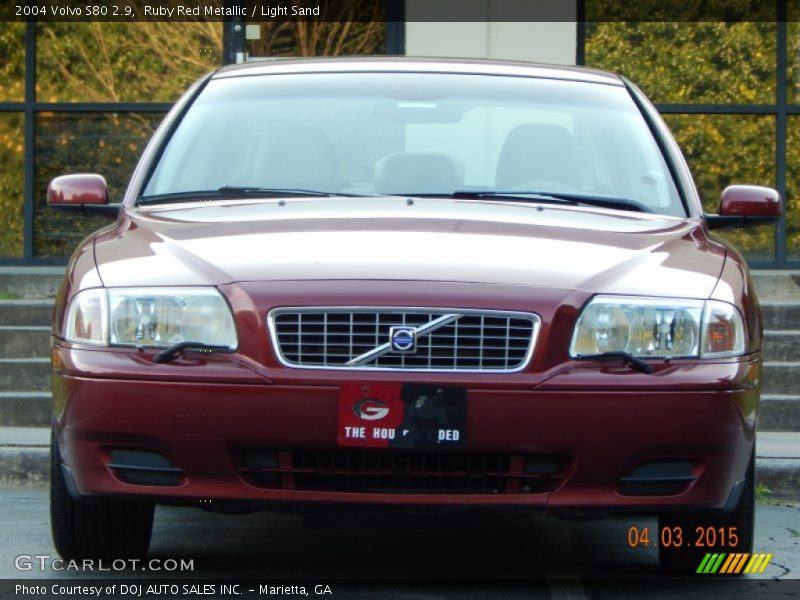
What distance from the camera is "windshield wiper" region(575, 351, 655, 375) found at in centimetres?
411

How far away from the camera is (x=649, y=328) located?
416 centimetres

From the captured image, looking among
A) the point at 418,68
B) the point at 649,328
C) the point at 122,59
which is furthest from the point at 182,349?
the point at 122,59

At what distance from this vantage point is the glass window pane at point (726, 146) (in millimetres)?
11430

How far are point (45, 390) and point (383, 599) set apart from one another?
13.8 feet

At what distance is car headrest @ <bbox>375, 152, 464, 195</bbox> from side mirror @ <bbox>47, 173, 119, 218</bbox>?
37.1 inches

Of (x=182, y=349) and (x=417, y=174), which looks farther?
(x=417, y=174)

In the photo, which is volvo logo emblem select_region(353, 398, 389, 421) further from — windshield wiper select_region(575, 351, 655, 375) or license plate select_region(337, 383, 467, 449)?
windshield wiper select_region(575, 351, 655, 375)

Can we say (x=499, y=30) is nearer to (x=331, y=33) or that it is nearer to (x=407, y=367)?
(x=331, y=33)

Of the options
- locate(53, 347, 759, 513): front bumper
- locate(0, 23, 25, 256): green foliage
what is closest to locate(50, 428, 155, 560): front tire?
locate(53, 347, 759, 513): front bumper

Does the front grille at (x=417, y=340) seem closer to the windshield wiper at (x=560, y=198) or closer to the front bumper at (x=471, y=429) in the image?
the front bumper at (x=471, y=429)

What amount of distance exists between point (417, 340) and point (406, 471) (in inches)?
13.2

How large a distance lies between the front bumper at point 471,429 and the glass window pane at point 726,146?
24.2 ft

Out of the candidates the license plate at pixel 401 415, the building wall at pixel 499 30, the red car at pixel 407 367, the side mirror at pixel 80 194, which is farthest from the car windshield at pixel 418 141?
the building wall at pixel 499 30

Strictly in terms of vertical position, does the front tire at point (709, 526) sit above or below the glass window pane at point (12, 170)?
below
